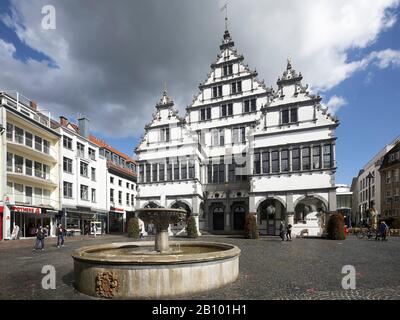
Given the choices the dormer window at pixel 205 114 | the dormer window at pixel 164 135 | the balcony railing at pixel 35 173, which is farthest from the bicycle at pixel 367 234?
the balcony railing at pixel 35 173

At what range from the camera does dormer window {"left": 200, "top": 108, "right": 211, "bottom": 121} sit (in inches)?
1403

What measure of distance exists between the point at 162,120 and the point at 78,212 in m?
16.4

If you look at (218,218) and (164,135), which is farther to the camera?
(218,218)

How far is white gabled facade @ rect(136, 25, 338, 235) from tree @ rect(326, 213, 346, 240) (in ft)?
7.87

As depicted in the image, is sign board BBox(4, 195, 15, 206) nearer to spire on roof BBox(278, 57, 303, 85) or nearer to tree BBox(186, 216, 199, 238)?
tree BBox(186, 216, 199, 238)

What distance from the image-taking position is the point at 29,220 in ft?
105

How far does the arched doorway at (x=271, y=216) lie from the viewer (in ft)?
103

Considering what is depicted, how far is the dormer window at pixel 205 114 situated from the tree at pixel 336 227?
700 inches

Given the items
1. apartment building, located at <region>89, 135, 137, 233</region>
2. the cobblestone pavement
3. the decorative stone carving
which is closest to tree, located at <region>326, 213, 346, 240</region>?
the cobblestone pavement

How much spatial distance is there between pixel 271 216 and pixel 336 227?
8.02m

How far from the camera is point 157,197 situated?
33.8 metres

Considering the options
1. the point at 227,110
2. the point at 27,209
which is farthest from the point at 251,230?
the point at 27,209

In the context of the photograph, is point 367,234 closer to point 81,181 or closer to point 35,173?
point 81,181
